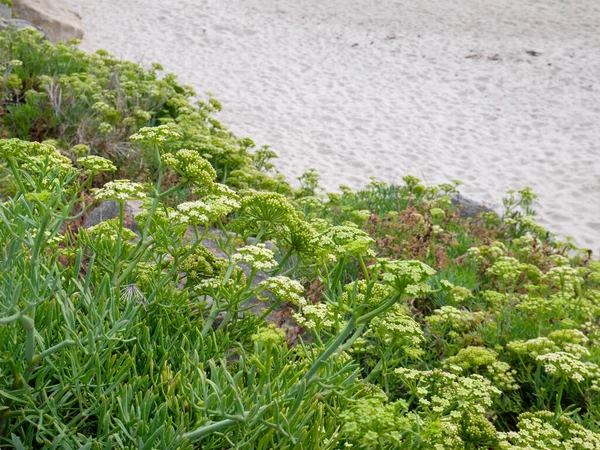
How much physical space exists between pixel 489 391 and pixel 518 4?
57.8ft

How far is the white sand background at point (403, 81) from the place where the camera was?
8.81 m

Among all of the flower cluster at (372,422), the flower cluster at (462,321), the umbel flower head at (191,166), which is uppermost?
the umbel flower head at (191,166)

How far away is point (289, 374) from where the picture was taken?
87.0 inches

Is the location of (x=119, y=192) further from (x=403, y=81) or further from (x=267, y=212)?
(x=403, y=81)

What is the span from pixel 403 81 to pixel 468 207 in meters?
5.90

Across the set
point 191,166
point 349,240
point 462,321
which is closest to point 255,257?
point 191,166

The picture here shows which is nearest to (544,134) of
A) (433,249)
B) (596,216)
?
(596,216)

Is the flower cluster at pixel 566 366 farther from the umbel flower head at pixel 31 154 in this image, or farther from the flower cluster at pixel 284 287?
the umbel flower head at pixel 31 154

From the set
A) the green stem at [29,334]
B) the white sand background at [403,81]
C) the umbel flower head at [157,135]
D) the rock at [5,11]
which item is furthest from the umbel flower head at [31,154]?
the rock at [5,11]

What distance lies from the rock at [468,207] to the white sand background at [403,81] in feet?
2.40

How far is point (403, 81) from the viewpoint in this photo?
1249cm

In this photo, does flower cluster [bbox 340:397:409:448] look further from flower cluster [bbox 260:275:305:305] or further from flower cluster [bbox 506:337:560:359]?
flower cluster [bbox 506:337:560:359]

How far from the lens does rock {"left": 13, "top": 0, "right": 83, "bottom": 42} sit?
10.9m

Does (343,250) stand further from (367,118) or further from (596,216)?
(367,118)
